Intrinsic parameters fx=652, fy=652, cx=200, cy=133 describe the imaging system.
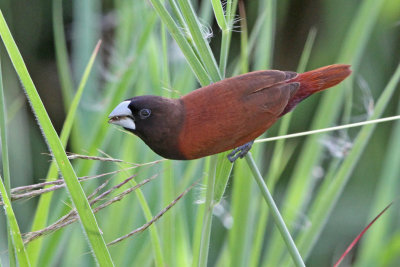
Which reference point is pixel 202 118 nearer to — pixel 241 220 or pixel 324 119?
pixel 241 220

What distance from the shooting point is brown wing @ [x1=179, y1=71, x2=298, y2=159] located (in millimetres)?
624

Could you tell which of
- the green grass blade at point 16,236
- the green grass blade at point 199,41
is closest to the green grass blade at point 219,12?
the green grass blade at point 199,41

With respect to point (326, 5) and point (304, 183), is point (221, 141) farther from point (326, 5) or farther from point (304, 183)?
point (326, 5)

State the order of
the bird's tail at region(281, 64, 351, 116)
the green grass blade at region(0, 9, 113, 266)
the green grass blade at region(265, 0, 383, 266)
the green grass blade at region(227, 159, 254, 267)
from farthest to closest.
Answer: the green grass blade at region(265, 0, 383, 266)
the green grass blade at region(227, 159, 254, 267)
the bird's tail at region(281, 64, 351, 116)
the green grass blade at region(0, 9, 113, 266)

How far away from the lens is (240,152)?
0.70 m

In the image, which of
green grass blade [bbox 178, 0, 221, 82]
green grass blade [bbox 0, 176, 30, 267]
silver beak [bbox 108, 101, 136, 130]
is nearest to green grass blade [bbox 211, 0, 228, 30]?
green grass blade [bbox 178, 0, 221, 82]

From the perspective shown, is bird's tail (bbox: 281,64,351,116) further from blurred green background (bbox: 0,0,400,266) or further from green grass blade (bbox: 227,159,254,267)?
green grass blade (bbox: 227,159,254,267)

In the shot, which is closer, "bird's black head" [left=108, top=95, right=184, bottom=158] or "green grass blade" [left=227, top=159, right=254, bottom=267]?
"bird's black head" [left=108, top=95, right=184, bottom=158]

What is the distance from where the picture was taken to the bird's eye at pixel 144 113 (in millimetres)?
642

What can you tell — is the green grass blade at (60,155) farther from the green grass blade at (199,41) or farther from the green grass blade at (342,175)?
the green grass blade at (342,175)

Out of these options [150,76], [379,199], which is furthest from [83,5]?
[379,199]

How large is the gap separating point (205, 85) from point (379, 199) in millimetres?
624

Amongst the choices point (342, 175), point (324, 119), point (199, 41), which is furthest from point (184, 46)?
point (324, 119)

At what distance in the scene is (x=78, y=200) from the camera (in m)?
0.61
